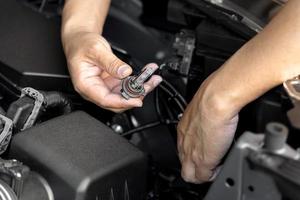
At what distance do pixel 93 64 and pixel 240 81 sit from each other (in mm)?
330

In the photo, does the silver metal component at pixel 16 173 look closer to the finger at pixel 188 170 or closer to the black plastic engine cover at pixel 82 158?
the black plastic engine cover at pixel 82 158

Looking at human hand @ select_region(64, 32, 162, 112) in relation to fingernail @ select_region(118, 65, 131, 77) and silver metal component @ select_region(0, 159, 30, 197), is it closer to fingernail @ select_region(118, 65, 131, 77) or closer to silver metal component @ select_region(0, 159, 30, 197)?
fingernail @ select_region(118, 65, 131, 77)

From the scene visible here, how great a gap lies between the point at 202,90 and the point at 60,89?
339mm

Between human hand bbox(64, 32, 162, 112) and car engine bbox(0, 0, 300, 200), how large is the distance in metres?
0.03

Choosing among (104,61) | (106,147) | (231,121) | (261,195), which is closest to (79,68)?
(104,61)

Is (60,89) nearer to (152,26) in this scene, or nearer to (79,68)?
(79,68)

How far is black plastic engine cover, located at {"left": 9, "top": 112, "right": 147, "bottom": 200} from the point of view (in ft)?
2.57

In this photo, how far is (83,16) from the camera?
3.55 ft

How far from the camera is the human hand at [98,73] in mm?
926

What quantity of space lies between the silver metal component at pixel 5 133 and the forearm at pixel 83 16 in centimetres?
26

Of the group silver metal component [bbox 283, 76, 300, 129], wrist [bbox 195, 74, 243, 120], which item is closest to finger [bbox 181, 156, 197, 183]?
wrist [bbox 195, 74, 243, 120]

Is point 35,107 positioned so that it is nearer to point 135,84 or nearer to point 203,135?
point 135,84

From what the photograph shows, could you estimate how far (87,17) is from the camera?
108 cm

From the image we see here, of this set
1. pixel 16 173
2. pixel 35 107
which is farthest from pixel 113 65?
pixel 16 173
